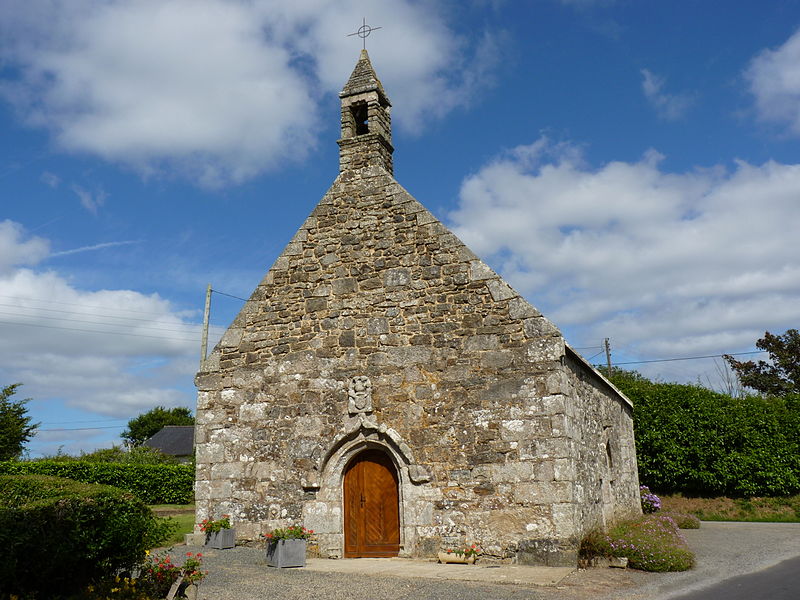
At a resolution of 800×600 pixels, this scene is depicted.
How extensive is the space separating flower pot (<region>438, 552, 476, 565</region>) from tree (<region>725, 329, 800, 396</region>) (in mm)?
30613

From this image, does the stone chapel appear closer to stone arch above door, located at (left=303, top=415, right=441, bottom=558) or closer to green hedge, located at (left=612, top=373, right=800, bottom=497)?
stone arch above door, located at (left=303, top=415, right=441, bottom=558)

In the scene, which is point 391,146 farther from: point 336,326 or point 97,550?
point 97,550

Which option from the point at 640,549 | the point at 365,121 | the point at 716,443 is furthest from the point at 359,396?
the point at 716,443

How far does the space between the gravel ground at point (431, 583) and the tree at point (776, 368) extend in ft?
88.7

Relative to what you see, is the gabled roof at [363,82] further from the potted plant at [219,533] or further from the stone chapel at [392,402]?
the potted plant at [219,533]

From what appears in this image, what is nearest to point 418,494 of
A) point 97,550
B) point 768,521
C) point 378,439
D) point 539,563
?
point 378,439

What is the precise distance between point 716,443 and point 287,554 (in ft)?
46.5

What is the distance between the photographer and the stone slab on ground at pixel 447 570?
8398 mm

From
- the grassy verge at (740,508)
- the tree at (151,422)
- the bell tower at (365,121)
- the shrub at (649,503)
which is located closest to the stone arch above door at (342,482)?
the bell tower at (365,121)

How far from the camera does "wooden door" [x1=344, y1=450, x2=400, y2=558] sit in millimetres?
10609

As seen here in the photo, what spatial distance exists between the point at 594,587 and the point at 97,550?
5.89 metres

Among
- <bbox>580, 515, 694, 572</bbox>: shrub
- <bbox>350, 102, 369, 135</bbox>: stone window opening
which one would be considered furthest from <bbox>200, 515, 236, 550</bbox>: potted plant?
<bbox>350, 102, 369, 135</bbox>: stone window opening

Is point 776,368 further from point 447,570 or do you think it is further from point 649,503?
point 447,570

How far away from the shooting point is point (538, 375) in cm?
994
